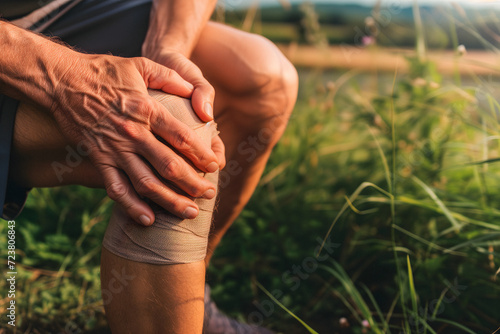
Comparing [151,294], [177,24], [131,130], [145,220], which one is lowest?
[151,294]

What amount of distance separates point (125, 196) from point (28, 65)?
32cm

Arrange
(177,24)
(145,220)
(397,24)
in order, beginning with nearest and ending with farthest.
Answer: (145,220) → (177,24) → (397,24)

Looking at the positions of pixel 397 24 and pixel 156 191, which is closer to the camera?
pixel 156 191

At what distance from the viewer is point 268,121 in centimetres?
121

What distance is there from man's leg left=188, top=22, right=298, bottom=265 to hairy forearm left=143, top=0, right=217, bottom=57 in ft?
0.16

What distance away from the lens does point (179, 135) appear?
2.74 ft

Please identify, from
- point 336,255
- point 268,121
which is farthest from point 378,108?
point 268,121

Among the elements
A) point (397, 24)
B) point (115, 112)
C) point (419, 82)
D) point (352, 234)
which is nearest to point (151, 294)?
point (115, 112)

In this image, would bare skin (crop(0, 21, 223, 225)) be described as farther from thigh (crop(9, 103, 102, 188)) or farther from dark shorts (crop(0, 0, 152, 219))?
dark shorts (crop(0, 0, 152, 219))

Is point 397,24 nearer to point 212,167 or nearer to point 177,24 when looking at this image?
point 177,24

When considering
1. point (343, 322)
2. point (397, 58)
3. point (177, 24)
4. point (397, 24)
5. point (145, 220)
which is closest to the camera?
point (145, 220)

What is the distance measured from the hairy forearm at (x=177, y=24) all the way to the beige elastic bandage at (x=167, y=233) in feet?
0.83

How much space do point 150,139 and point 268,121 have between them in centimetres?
45

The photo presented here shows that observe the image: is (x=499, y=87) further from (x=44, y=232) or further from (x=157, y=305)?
(x=44, y=232)
